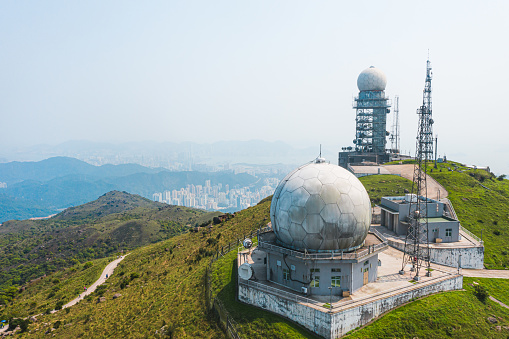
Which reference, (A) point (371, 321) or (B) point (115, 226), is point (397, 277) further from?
(B) point (115, 226)

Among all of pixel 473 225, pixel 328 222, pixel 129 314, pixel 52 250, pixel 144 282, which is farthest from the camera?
pixel 52 250

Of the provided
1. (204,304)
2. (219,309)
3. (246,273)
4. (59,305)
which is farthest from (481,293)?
(59,305)

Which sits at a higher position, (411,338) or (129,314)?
(411,338)

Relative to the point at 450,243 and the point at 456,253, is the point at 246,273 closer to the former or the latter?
the point at 456,253

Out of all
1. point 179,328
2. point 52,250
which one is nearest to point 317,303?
point 179,328

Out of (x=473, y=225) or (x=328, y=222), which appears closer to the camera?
(x=328, y=222)

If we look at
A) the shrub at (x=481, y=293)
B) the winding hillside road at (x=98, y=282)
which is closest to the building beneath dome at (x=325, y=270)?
the shrub at (x=481, y=293)
